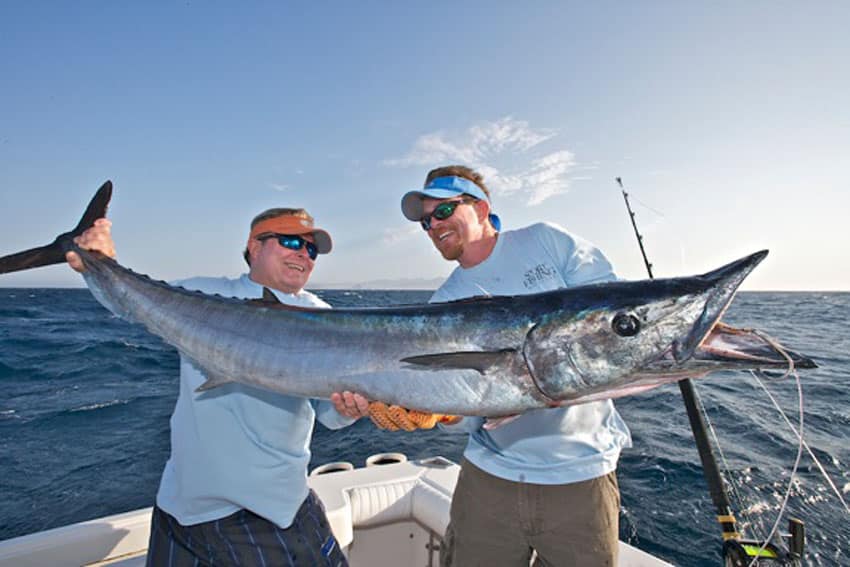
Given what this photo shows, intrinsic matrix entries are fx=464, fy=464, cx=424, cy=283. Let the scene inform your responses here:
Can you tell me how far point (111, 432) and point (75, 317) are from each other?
38.0m

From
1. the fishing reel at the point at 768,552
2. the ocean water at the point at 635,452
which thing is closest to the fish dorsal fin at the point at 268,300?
the fishing reel at the point at 768,552

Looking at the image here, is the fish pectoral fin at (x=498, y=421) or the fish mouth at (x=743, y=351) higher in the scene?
the fish mouth at (x=743, y=351)

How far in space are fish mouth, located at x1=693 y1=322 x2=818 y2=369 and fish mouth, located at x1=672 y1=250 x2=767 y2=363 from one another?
0.13 ft

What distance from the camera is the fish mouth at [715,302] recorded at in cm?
191

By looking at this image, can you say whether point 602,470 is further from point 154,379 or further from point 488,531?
point 154,379

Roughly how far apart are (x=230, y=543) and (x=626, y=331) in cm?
262

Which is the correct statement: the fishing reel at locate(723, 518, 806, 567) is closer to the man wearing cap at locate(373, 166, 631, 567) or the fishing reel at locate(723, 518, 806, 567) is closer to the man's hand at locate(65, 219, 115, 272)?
the man wearing cap at locate(373, 166, 631, 567)

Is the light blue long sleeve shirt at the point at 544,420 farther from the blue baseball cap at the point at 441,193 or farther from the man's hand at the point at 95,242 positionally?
the man's hand at the point at 95,242

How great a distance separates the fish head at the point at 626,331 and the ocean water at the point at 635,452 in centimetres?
616

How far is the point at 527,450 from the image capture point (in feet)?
9.50

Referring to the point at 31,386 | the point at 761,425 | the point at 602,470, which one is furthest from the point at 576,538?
the point at 31,386

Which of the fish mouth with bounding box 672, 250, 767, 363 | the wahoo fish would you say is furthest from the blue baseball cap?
the fish mouth with bounding box 672, 250, 767, 363

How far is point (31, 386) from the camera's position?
54.5 ft

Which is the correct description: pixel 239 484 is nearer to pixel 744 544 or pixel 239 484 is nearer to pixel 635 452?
pixel 744 544
